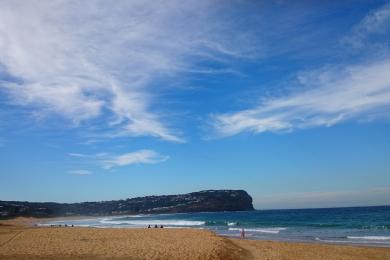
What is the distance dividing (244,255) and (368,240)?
14817mm

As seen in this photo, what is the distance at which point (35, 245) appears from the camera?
70.6 feet

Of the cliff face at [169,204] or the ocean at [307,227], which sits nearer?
the ocean at [307,227]

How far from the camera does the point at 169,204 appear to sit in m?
188

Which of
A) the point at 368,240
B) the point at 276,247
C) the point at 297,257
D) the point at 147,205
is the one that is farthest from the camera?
the point at 147,205

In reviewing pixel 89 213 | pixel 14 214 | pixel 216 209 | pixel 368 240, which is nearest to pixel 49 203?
pixel 89 213

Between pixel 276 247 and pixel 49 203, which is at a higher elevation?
pixel 49 203

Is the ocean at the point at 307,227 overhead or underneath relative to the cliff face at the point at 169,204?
underneath

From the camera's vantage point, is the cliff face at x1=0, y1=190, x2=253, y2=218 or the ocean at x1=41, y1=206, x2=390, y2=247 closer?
the ocean at x1=41, y1=206, x2=390, y2=247

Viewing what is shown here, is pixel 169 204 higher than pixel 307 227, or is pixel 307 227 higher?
pixel 169 204

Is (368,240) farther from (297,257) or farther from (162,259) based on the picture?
(162,259)

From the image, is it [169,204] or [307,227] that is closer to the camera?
[307,227]

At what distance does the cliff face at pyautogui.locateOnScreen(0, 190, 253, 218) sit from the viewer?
582 feet

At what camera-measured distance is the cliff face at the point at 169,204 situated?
582ft

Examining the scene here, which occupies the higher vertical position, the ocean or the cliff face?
the cliff face
